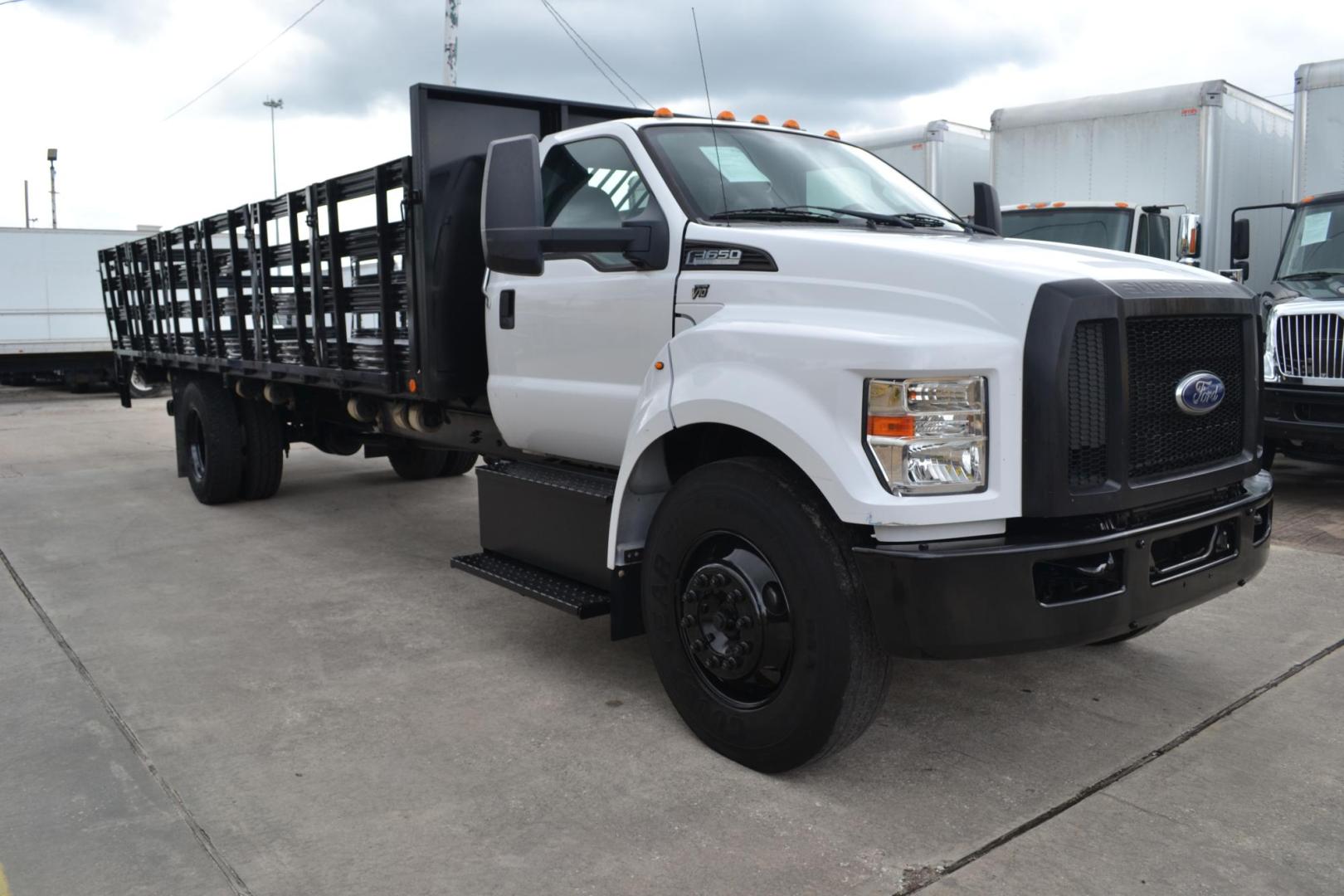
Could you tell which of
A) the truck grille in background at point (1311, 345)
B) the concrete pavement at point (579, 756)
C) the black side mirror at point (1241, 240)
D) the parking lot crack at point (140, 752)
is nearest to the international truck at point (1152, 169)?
the black side mirror at point (1241, 240)

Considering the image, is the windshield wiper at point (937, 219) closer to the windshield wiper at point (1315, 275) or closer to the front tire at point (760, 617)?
the front tire at point (760, 617)

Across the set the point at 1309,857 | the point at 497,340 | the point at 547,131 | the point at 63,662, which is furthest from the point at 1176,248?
the point at 63,662

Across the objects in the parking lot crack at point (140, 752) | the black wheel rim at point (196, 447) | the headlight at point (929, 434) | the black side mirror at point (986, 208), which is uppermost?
the black side mirror at point (986, 208)

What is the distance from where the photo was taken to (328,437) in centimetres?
852

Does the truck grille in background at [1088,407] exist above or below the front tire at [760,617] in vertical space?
above

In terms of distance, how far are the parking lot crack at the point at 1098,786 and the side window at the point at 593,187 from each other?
7.64 feet

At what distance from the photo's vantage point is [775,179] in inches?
172

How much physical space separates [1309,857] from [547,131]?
4.69m

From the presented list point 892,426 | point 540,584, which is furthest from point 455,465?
point 892,426

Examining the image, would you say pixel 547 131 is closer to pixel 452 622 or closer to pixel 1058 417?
pixel 452 622

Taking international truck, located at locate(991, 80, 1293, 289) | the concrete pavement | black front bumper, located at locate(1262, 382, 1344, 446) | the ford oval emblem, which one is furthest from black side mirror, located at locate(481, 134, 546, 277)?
international truck, located at locate(991, 80, 1293, 289)

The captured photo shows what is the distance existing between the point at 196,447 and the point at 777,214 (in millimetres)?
6492

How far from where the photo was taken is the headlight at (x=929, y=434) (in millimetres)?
3061

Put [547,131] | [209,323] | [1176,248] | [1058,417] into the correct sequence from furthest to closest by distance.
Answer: [1176,248], [209,323], [547,131], [1058,417]
